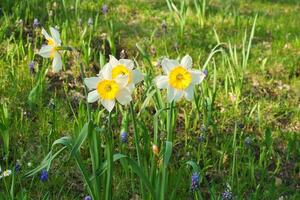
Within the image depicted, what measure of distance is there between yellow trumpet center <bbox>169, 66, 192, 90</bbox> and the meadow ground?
219mm

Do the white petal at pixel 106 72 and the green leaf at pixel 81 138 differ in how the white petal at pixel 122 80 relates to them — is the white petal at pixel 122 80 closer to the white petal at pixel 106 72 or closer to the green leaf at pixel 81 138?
the white petal at pixel 106 72

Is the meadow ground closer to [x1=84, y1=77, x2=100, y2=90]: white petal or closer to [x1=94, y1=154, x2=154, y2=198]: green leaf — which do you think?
[x1=94, y1=154, x2=154, y2=198]: green leaf

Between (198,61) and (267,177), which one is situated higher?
(198,61)

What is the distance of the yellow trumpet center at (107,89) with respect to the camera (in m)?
1.96

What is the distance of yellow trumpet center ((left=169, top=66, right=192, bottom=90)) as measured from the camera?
6.75 feet

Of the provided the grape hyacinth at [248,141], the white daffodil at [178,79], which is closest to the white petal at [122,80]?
the white daffodil at [178,79]

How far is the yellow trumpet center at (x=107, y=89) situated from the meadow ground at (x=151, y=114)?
130mm

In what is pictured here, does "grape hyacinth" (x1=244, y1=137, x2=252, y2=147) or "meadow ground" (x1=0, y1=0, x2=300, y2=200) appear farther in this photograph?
"grape hyacinth" (x1=244, y1=137, x2=252, y2=147)

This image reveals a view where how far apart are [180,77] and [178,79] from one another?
1 centimetres

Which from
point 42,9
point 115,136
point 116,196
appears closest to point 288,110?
point 115,136

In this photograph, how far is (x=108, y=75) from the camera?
1.97 m

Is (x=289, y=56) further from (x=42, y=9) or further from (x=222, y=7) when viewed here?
(x=42, y=9)

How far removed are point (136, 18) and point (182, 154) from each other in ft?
7.15

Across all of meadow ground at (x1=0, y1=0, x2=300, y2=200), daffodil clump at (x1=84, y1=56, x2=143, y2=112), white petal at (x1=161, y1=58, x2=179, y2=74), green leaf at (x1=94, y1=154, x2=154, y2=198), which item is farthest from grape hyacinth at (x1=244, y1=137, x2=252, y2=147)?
daffodil clump at (x1=84, y1=56, x2=143, y2=112)
